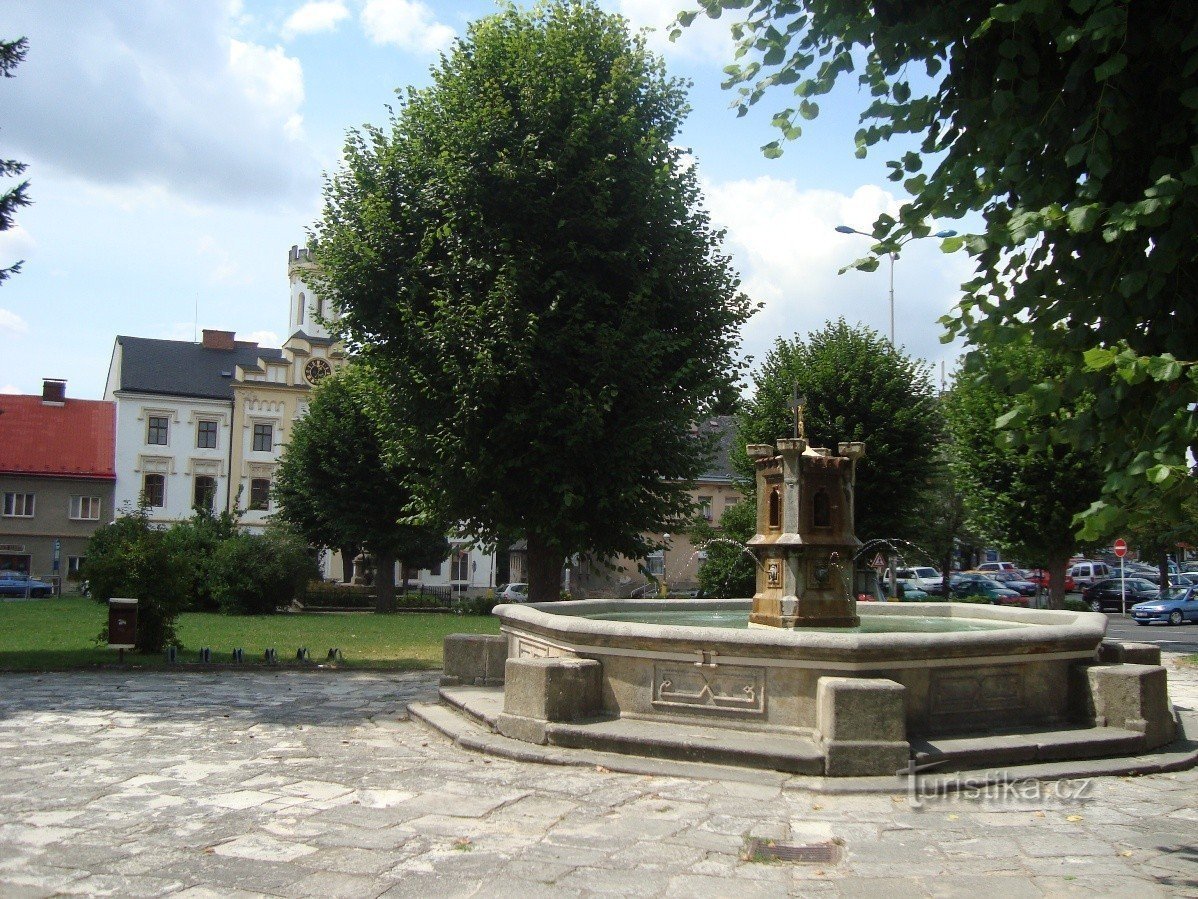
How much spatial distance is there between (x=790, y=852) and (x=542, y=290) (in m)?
12.4

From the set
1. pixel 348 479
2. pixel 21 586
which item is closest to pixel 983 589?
pixel 348 479

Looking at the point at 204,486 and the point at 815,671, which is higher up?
the point at 204,486

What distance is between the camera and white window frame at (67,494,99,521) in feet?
179

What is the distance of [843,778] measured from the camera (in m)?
7.79

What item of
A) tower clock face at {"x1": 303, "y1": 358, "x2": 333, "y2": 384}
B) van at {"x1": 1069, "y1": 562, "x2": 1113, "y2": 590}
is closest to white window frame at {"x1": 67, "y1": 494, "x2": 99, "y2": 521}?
tower clock face at {"x1": 303, "y1": 358, "x2": 333, "y2": 384}

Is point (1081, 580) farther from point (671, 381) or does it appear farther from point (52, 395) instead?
point (52, 395)

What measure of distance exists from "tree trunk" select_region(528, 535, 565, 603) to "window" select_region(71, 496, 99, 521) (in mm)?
43723

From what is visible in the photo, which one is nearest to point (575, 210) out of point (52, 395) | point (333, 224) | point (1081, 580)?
point (333, 224)

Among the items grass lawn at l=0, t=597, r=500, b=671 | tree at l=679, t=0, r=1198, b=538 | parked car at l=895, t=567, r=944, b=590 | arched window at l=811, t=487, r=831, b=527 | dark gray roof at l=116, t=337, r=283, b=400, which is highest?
dark gray roof at l=116, t=337, r=283, b=400

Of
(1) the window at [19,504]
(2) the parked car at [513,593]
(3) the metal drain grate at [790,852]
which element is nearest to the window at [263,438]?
(1) the window at [19,504]

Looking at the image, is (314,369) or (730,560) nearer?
(730,560)

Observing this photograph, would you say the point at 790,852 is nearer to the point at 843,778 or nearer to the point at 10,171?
the point at 843,778

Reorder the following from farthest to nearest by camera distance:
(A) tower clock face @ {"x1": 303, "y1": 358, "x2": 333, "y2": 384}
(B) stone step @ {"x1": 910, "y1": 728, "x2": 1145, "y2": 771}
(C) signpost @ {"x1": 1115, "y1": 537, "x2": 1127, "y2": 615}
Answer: (A) tower clock face @ {"x1": 303, "y1": 358, "x2": 333, "y2": 384}
(C) signpost @ {"x1": 1115, "y1": 537, "x2": 1127, "y2": 615}
(B) stone step @ {"x1": 910, "y1": 728, "x2": 1145, "y2": 771}

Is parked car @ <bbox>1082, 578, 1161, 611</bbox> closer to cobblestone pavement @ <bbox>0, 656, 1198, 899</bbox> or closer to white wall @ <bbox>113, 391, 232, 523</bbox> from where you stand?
cobblestone pavement @ <bbox>0, 656, 1198, 899</bbox>
